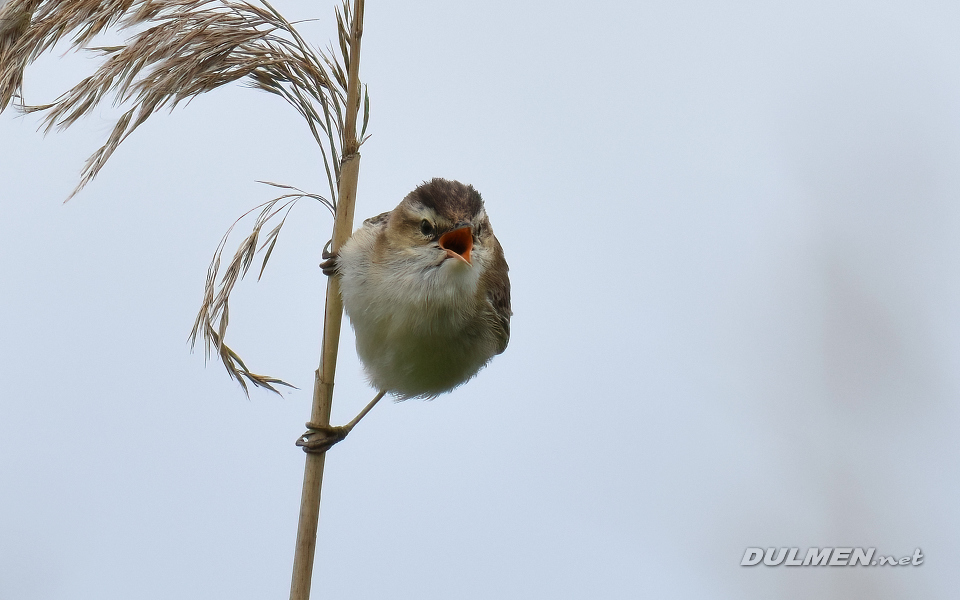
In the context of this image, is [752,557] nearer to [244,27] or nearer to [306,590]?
[306,590]

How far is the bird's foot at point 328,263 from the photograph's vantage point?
99.3 inches

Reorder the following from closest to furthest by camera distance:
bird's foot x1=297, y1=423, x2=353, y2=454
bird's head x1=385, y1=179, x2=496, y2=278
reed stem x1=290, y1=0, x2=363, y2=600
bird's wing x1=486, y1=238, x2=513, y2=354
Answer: reed stem x1=290, y1=0, x2=363, y2=600 → bird's foot x1=297, y1=423, x2=353, y2=454 → bird's head x1=385, y1=179, x2=496, y2=278 → bird's wing x1=486, y1=238, x2=513, y2=354

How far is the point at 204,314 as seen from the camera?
6.62 feet

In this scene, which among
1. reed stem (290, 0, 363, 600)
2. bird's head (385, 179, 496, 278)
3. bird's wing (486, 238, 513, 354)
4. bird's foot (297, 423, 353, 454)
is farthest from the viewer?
bird's wing (486, 238, 513, 354)

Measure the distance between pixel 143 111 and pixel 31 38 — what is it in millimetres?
259

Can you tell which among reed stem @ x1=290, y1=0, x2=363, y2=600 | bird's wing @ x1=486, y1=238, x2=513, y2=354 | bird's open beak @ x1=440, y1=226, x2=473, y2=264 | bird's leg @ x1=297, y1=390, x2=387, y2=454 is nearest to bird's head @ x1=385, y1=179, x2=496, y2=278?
bird's open beak @ x1=440, y1=226, x2=473, y2=264

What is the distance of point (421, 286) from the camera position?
2.47 m

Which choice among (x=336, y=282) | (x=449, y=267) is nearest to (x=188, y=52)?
(x=336, y=282)

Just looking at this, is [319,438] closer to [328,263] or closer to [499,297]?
[328,263]

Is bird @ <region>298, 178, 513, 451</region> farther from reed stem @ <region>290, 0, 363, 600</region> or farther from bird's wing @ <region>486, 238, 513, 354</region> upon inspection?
reed stem @ <region>290, 0, 363, 600</region>


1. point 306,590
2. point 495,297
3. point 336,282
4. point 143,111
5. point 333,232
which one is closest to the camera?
point 306,590

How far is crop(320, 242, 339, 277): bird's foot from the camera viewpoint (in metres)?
2.52

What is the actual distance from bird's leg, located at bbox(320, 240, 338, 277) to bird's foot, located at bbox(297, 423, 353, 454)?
2.01 ft

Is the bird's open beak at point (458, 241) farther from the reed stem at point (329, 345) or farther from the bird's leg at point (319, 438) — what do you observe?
the bird's leg at point (319, 438)
